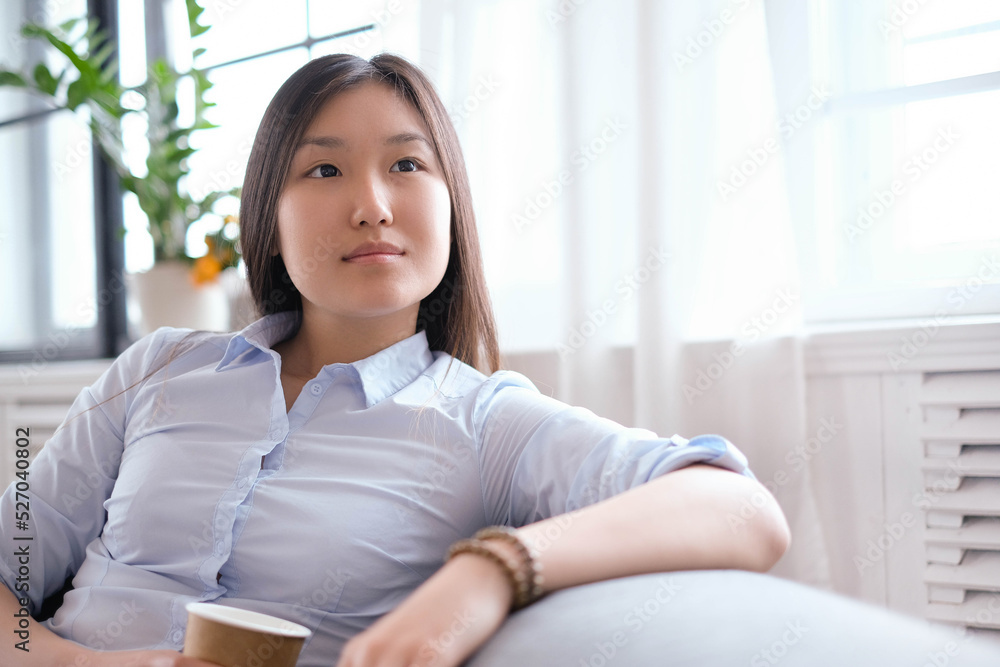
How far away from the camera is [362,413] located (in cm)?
97

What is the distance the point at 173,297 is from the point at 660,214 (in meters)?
1.25

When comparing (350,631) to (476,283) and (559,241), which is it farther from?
(559,241)

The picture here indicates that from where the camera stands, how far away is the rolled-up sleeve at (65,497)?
981 mm

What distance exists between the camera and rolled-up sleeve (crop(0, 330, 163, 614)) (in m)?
0.98

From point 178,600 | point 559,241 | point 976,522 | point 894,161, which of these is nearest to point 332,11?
point 559,241

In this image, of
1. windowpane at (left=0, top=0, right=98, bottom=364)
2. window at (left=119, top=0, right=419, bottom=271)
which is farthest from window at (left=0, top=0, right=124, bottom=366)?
window at (left=119, top=0, right=419, bottom=271)

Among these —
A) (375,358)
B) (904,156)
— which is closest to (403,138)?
(375,358)

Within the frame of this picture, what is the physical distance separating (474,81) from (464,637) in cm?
122

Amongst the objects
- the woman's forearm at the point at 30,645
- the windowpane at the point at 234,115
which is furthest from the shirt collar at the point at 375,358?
the windowpane at the point at 234,115

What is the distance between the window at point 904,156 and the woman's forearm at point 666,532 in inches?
26.0

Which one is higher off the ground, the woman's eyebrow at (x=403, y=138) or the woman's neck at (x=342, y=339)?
the woman's eyebrow at (x=403, y=138)

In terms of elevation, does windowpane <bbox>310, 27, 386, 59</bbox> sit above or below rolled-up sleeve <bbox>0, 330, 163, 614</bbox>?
above

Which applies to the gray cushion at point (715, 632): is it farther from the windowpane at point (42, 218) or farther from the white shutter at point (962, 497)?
the windowpane at point (42, 218)

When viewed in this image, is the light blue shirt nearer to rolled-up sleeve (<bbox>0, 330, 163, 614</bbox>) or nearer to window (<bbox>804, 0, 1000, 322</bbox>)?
rolled-up sleeve (<bbox>0, 330, 163, 614</bbox>)
